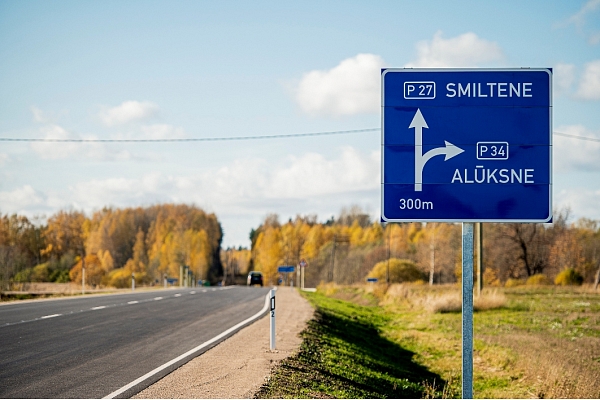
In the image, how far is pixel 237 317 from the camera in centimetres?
2028

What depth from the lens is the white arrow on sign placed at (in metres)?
6.24

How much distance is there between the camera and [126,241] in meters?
135

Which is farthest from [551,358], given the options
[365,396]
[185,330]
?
[185,330]

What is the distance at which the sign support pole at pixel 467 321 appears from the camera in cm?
573

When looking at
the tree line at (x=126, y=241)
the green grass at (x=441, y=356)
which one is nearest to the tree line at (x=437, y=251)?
the tree line at (x=126, y=241)

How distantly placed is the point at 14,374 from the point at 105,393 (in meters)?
2.09

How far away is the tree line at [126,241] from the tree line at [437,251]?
1484 cm

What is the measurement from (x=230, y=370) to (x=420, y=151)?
590 cm

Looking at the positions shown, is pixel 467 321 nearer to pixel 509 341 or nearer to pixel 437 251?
pixel 509 341

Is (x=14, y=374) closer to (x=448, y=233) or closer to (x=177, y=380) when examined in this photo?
(x=177, y=380)

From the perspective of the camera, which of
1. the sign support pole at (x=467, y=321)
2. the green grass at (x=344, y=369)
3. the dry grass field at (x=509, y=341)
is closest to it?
the sign support pole at (x=467, y=321)

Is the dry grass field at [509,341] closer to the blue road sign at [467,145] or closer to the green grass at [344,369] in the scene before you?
the green grass at [344,369]

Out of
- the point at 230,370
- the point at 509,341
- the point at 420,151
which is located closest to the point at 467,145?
the point at 420,151

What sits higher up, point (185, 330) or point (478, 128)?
point (478, 128)
